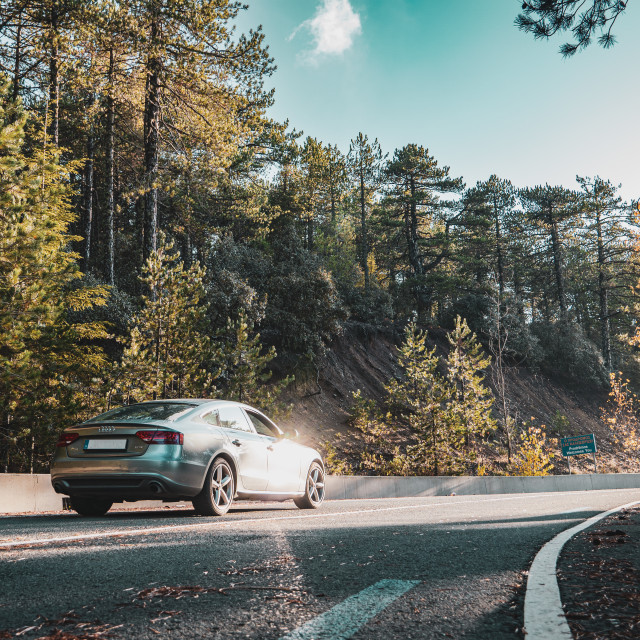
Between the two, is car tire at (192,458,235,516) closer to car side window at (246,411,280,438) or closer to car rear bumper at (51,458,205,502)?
car rear bumper at (51,458,205,502)

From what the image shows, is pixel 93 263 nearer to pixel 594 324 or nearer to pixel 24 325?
pixel 24 325

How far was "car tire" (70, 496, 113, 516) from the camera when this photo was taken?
8.12m

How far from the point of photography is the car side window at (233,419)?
8.41 metres

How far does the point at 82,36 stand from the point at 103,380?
11.4m

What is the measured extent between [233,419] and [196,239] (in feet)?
82.3

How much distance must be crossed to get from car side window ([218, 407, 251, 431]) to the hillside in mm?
14344

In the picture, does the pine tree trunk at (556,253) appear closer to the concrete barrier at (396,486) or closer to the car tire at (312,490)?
the concrete barrier at (396,486)

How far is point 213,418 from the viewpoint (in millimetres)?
8219

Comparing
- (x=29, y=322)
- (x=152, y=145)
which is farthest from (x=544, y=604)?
(x=152, y=145)

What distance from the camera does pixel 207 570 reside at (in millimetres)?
3701

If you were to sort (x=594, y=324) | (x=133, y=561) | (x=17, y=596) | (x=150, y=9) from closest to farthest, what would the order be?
(x=17, y=596), (x=133, y=561), (x=150, y=9), (x=594, y=324)

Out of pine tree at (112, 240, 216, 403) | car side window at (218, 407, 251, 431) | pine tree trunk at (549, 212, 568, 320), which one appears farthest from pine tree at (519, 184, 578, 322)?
car side window at (218, 407, 251, 431)

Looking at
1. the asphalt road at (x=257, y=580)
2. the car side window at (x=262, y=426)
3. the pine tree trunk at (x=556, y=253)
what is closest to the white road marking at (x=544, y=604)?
the asphalt road at (x=257, y=580)

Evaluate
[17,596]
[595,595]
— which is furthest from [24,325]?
[595,595]
